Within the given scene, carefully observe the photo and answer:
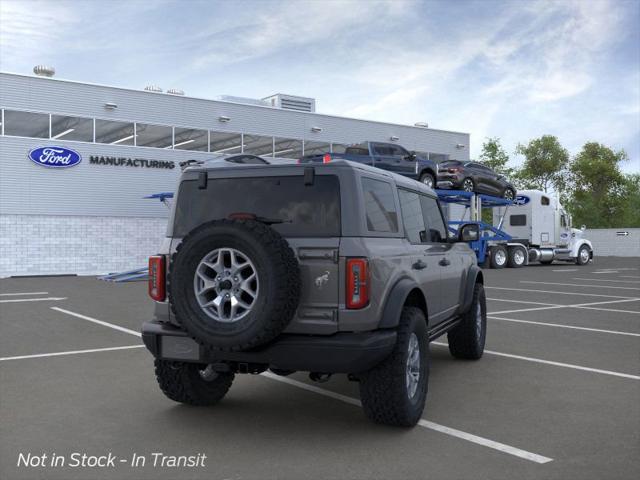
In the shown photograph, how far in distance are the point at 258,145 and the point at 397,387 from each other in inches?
1104

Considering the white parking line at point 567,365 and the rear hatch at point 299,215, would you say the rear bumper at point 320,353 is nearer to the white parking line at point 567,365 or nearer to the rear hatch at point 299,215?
the rear hatch at point 299,215

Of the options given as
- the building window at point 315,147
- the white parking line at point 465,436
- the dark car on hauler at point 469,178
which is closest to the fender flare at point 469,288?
the white parking line at point 465,436

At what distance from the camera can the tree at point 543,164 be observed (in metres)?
73.6

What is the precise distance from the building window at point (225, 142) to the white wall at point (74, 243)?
4225 mm

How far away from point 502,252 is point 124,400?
26296 millimetres

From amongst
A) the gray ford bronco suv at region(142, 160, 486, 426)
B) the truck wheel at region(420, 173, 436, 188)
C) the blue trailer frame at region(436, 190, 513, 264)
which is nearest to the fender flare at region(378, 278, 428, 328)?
the gray ford bronco suv at region(142, 160, 486, 426)

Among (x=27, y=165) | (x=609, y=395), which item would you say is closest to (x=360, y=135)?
(x=27, y=165)

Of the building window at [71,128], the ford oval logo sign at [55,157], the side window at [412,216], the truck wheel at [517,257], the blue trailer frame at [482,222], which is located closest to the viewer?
the side window at [412,216]

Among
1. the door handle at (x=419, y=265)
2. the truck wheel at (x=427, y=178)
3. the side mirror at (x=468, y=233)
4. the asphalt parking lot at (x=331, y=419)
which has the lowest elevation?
the asphalt parking lot at (x=331, y=419)

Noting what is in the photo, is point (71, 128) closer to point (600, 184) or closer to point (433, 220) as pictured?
point (433, 220)

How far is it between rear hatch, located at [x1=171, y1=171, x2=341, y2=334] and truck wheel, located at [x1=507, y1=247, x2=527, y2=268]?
27.1 metres

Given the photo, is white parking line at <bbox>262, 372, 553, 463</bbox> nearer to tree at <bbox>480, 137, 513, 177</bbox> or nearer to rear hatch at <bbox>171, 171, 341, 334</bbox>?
rear hatch at <bbox>171, 171, 341, 334</bbox>

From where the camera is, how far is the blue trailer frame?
26.9 m

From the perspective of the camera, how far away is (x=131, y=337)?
9.29 m
